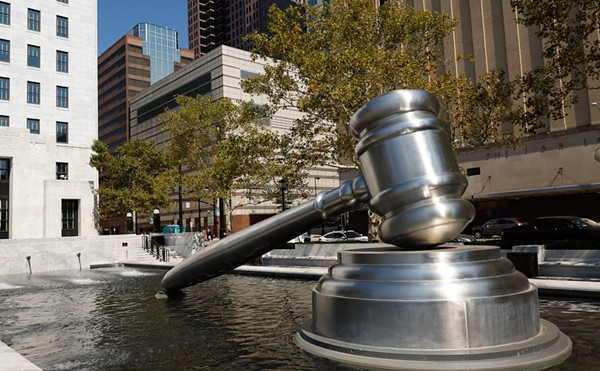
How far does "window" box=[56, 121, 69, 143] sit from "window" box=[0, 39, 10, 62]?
6372 millimetres

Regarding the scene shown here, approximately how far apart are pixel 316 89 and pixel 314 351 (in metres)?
13.8

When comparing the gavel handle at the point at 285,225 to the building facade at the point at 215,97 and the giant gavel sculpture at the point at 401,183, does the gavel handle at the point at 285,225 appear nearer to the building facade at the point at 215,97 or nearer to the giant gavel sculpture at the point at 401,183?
the giant gavel sculpture at the point at 401,183

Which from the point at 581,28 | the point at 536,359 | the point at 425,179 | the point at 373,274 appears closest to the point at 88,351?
the point at 373,274

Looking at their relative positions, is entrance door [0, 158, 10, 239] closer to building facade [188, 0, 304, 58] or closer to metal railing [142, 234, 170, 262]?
metal railing [142, 234, 170, 262]

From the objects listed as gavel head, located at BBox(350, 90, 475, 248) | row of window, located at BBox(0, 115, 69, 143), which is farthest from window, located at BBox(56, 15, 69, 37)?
gavel head, located at BBox(350, 90, 475, 248)

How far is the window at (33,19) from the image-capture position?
138ft

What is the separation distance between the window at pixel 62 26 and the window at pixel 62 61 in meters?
1.67

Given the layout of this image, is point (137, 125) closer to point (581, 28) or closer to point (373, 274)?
point (581, 28)

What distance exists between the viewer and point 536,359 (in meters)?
3.90

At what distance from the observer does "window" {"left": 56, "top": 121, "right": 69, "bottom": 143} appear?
42.6 m

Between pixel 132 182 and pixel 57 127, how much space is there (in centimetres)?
908

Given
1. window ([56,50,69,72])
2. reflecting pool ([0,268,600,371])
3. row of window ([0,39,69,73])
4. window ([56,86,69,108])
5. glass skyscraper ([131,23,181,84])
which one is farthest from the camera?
glass skyscraper ([131,23,181,84])

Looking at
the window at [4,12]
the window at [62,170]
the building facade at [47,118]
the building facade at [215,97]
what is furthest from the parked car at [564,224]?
the window at [4,12]

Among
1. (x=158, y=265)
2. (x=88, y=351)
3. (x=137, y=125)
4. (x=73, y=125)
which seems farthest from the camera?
(x=137, y=125)
